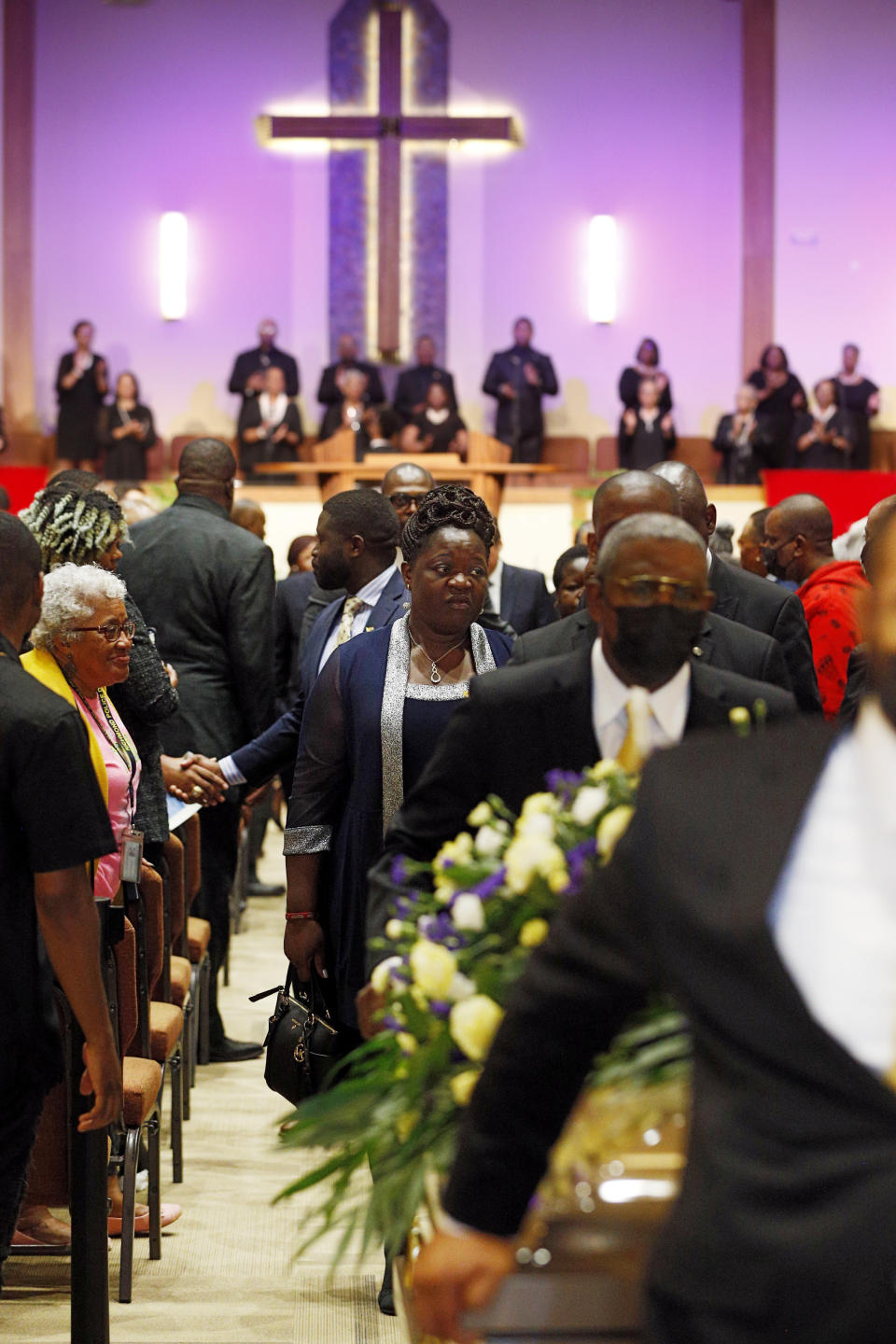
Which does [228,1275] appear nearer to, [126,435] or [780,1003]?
[780,1003]

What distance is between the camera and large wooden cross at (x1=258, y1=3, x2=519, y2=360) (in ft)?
60.2

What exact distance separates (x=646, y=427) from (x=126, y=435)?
5262 millimetres

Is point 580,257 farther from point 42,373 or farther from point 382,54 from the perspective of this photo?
point 42,373

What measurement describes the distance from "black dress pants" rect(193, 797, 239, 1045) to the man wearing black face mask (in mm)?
3426

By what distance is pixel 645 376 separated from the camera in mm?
17906

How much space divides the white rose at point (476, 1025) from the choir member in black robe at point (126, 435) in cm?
1643

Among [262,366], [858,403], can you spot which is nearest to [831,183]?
[858,403]

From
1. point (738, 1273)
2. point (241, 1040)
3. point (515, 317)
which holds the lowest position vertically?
point (241, 1040)

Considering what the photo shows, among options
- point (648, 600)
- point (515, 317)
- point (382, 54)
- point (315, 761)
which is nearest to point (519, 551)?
point (515, 317)

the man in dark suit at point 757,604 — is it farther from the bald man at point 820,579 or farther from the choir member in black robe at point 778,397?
the choir member in black robe at point 778,397

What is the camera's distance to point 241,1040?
679 cm

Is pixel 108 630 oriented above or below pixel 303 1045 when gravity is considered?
above

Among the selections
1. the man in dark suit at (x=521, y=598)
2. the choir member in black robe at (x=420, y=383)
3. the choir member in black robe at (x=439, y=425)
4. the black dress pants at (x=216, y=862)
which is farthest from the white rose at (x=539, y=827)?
the choir member in black robe at (x=420, y=383)

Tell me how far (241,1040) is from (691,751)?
5.48 metres
